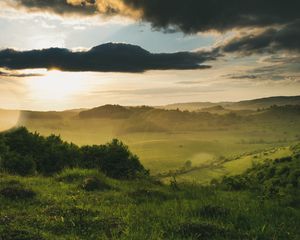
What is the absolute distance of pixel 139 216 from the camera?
13.1 meters

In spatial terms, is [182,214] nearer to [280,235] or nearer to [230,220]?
[230,220]

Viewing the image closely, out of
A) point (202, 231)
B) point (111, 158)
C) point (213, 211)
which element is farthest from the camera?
point (111, 158)

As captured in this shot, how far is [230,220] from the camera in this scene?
42.7 feet

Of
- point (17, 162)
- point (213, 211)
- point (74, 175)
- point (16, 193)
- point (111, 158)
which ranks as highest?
point (16, 193)

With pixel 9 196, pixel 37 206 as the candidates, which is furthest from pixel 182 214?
pixel 9 196

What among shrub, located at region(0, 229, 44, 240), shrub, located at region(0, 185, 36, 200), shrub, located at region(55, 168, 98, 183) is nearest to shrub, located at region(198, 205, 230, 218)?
shrub, located at region(0, 229, 44, 240)

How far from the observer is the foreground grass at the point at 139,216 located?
36.6ft

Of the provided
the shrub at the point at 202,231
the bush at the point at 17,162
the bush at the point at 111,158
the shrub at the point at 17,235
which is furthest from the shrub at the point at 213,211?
the bush at the point at 111,158

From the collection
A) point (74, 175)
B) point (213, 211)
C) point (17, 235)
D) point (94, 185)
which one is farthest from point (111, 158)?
point (17, 235)

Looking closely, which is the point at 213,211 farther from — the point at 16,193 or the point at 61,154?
the point at 61,154

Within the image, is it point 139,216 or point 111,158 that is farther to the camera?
point 111,158

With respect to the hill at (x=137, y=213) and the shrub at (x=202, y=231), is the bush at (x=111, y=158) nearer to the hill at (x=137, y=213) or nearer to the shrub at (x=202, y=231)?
the hill at (x=137, y=213)

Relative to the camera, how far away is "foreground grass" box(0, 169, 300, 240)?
11.1 metres

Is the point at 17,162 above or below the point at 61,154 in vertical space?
above
